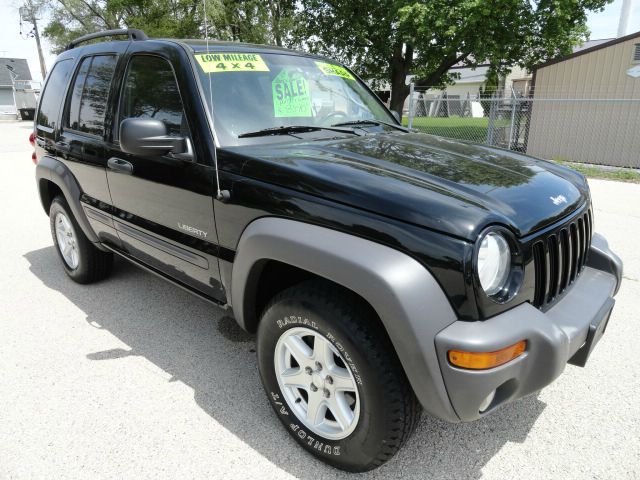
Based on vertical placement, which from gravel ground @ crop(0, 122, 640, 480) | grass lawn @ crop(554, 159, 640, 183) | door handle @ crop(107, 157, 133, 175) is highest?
door handle @ crop(107, 157, 133, 175)

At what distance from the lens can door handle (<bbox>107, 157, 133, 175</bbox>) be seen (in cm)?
297

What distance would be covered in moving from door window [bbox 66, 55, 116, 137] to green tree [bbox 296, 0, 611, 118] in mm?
15300

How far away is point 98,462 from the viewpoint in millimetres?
2232

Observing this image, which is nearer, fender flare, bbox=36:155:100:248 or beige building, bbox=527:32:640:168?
fender flare, bbox=36:155:100:248

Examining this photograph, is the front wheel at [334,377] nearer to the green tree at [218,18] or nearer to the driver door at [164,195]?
the driver door at [164,195]

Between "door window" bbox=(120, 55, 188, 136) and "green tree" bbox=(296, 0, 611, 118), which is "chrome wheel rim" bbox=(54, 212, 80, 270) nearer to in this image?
"door window" bbox=(120, 55, 188, 136)

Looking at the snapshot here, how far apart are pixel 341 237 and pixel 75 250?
317 centimetres

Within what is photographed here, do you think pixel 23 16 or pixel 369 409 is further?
pixel 23 16

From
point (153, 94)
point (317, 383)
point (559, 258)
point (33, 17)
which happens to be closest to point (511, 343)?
point (559, 258)

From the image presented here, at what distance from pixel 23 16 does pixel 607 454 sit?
41796mm

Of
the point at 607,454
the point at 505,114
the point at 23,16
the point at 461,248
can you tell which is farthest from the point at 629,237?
the point at 23,16

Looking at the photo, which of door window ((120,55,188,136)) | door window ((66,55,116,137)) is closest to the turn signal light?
door window ((120,55,188,136))

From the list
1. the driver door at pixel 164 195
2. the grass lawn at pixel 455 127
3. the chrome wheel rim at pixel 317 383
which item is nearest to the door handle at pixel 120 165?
the driver door at pixel 164 195

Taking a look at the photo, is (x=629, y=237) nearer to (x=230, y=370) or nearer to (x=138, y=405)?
(x=230, y=370)
